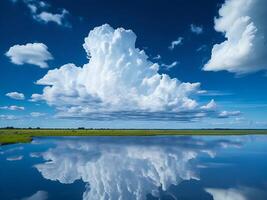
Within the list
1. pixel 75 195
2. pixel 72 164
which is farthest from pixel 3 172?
pixel 75 195

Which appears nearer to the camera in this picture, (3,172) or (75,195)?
(75,195)

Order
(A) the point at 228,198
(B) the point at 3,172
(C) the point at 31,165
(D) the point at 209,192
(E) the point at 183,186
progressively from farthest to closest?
(C) the point at 31,165 < (B) the point at 3,172 < (E) the point at 183,186 < (D) the point at 209,192 < (A) the point at 228,198

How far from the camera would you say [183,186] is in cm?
2125

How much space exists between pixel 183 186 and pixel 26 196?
1115 cm

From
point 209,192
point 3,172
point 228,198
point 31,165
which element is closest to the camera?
point 228,198

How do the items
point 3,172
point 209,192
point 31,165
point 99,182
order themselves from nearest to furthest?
1. point 209,192
2. point 99,182
3. point 3,172
4. point 31,165

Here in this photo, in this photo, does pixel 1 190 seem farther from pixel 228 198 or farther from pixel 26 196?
pixel 228 198

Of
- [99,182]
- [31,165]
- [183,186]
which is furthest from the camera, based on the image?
[31,165]

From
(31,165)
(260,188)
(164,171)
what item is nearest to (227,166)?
(164,171)

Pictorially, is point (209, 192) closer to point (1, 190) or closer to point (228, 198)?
point (228, 198)

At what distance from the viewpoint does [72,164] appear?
33.0m

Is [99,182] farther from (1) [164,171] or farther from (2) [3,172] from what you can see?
(2) [3,172]

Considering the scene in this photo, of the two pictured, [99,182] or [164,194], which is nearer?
[164,194]

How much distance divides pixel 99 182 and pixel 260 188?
12283mm
